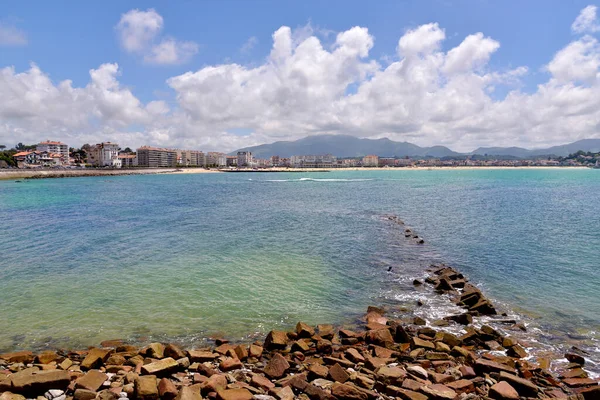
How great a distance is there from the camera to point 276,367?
28.3 feet

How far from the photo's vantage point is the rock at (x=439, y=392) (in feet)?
24.1

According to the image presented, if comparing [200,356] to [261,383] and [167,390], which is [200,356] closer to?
[167,390]

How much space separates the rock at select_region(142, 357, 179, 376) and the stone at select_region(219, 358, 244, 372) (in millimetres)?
1037

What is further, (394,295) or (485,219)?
(485,219)

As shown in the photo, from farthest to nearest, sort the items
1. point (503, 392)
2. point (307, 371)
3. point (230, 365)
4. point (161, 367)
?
1. point (230, 365)
2. point (307, 371)
3. point (161, 367)
4. point (503, 392)

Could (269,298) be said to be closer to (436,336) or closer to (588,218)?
(436,336)

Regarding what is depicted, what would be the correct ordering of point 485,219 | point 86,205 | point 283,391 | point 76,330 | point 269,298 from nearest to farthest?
point 283,391 < point 76,330 < point 269,298 < point 485,219 < point 86,205

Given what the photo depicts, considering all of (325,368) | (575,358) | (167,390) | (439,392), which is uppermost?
(167,390)

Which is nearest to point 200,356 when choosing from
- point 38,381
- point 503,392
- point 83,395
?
point 83,395

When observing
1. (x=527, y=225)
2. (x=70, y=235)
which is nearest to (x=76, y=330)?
(x=70, y=235)

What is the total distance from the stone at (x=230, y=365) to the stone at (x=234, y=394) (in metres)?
1.52

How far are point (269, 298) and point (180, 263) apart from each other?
272 inches

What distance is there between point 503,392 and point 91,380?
27.7 feet

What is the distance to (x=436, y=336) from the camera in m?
10.7
